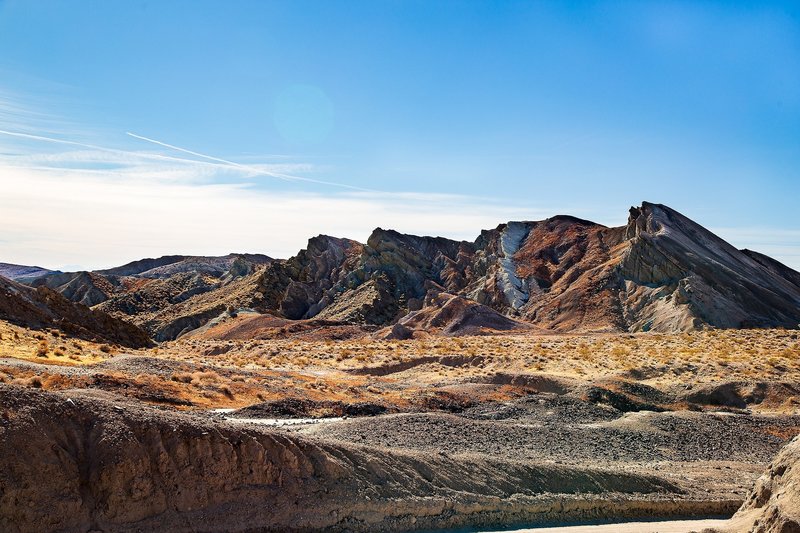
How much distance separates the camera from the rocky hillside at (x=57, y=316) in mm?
42594

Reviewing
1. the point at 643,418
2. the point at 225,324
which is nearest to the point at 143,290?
the point at 225,324

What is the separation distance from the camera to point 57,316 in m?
48.1

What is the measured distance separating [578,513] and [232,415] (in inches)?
510

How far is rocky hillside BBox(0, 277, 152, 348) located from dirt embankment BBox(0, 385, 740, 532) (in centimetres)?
3492

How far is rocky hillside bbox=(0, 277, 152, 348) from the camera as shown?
42.6 m

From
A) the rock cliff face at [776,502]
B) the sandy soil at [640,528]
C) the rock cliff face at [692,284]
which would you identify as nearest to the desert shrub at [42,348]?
the sandy soil at [640,528]

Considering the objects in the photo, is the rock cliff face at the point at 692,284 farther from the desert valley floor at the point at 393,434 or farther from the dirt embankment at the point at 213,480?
the dirt embankment at the point at 213,480

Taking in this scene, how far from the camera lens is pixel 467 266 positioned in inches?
4274

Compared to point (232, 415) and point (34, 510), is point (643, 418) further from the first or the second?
point (34, 510)

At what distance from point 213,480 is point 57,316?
42.8m

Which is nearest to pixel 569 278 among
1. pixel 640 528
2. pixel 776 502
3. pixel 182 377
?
pixel 182 377

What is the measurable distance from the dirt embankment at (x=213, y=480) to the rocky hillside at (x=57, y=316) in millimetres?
34923

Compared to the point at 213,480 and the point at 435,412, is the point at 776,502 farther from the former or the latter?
the point at 435,412

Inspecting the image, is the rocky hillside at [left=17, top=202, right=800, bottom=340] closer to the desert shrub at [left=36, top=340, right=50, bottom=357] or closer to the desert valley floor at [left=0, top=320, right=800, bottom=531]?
the desert valley floor at [left=0, top=320, right=800, bottom=531]
